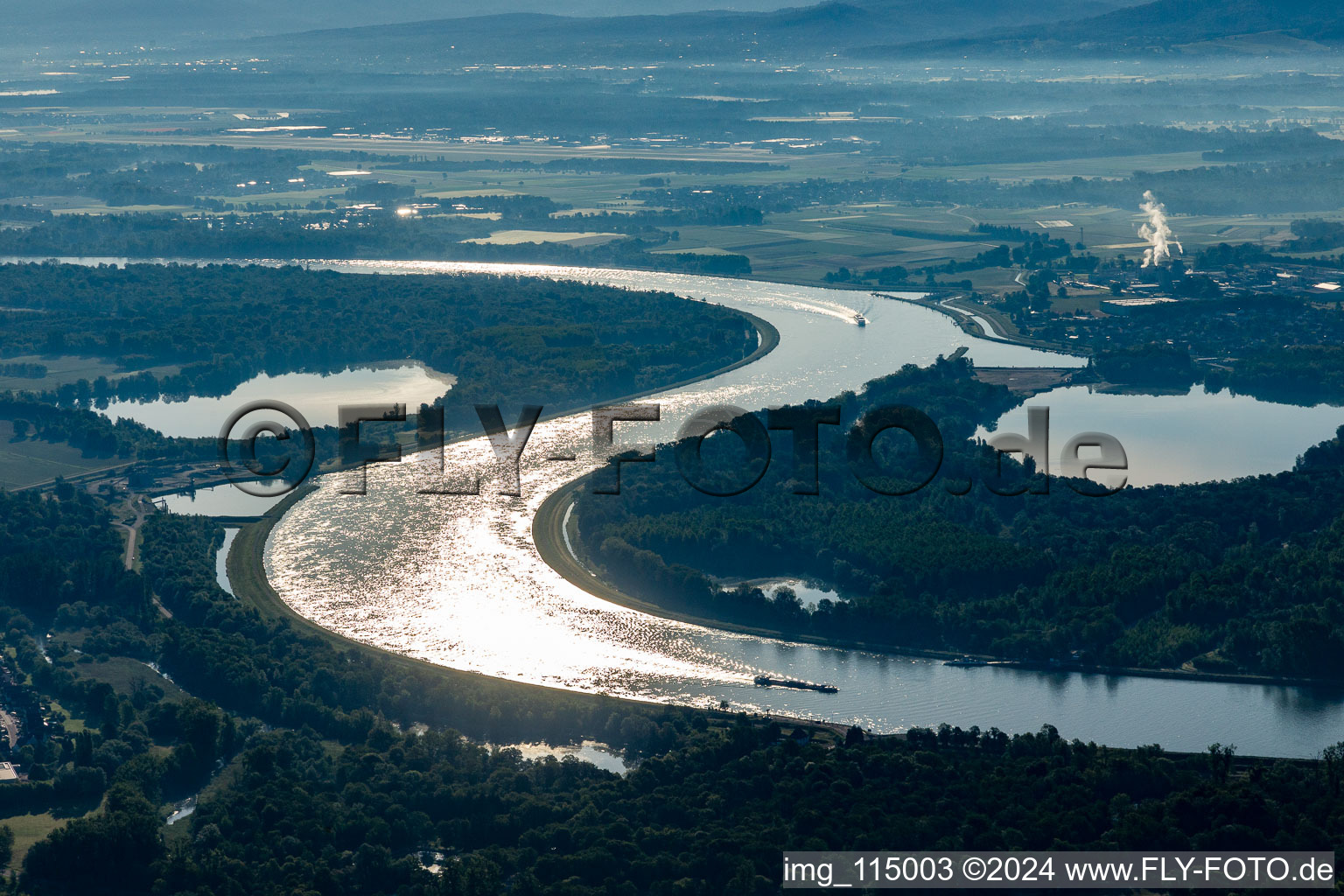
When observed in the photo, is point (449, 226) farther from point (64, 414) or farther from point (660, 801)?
point (660, 801)

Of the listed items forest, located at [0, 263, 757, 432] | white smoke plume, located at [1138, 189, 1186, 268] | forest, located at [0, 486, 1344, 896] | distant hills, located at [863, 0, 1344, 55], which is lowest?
forest, located at [0, 486, 1344, 896]

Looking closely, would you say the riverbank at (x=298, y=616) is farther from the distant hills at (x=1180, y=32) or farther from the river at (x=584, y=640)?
the distant hills at (x=1180, y=32)

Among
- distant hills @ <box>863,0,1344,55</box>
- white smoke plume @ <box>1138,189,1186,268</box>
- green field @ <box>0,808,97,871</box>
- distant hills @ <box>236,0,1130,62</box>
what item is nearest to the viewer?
green field @ <box>0,808,97,871</box>

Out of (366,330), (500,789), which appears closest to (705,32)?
(366,330)

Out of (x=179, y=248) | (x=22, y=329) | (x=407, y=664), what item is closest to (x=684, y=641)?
(x=407, y=664)

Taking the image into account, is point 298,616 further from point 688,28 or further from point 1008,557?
point 688,28

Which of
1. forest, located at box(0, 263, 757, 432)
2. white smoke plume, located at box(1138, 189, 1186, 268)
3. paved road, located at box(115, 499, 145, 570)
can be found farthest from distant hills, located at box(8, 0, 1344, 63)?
paved road, located at box(115, 499, 145, 570)

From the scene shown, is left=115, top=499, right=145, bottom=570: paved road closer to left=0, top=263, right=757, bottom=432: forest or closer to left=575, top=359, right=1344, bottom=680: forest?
left=575, top=359, right=1344, bottom=680: forest

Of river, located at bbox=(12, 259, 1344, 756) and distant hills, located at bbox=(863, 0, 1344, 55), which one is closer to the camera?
river, located at bbox=(12, 259, 1344, 756)
